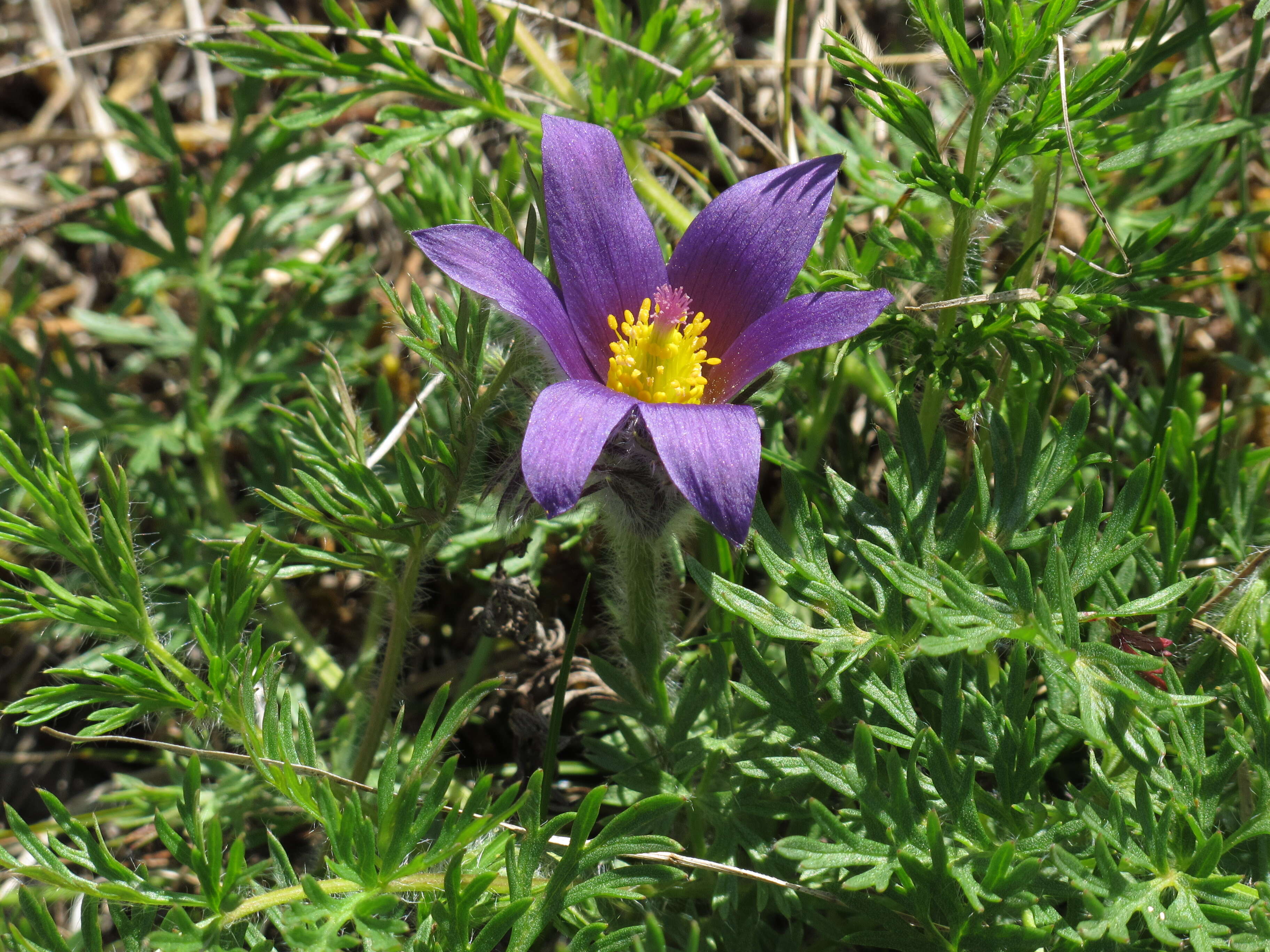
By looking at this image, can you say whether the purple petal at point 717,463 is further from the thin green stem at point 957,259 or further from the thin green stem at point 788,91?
the thin green stem at point 788,91

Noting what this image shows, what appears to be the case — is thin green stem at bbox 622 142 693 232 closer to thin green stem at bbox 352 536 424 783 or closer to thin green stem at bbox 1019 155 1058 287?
thin green stem at bbox 1019 155 1058 287

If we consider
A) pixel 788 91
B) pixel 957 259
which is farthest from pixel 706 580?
pixel 788 91

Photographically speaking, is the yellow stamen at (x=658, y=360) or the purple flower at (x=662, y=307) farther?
the yellow stamen at (x=658, y=360)

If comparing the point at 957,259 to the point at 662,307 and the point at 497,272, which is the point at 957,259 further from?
the point at 497,272

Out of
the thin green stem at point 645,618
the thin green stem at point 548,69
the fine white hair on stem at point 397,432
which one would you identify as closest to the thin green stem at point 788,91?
the thin green stem at point 548,69

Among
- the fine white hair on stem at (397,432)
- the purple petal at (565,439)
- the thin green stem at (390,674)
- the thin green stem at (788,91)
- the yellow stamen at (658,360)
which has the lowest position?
the thin green stem at (390,674)

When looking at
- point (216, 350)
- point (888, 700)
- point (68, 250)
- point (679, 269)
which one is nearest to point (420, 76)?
point (679, 269)

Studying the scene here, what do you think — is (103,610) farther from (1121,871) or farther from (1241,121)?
(1241,121)
